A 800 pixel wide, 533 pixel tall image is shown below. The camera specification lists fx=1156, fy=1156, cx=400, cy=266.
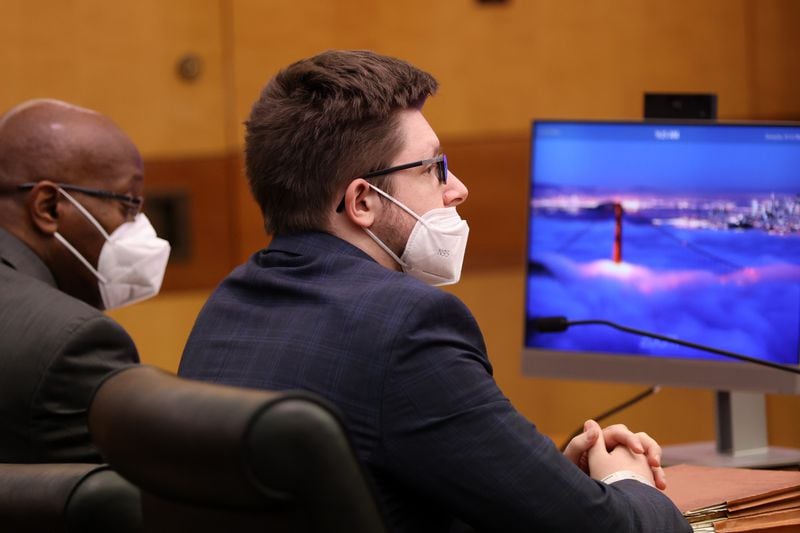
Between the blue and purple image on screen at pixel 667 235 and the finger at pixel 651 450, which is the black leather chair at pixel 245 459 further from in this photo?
the blue and purple image on screen at pixel 667 235

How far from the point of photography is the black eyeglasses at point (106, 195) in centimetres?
226

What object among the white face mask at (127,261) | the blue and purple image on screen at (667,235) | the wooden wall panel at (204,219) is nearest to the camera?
the blue and purple image on screen at (667,235)

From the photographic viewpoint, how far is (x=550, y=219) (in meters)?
2.26

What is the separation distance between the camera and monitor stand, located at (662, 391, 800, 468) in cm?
217

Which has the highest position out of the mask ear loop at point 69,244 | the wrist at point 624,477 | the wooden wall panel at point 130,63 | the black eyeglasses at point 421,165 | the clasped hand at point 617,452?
the wooden wall panel at point 130,63

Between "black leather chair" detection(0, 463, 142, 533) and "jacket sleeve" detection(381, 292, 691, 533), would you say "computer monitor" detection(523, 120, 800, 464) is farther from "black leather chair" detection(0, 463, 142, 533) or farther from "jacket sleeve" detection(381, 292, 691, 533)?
"black leather chair" detection(0, 463, 142, 533)

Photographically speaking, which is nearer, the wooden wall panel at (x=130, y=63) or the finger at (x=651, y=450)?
the finger at (x=651, y=450)

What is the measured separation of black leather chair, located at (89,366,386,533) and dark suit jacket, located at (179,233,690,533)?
0.75ft

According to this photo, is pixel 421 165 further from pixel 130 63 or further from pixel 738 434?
pixel 130 63

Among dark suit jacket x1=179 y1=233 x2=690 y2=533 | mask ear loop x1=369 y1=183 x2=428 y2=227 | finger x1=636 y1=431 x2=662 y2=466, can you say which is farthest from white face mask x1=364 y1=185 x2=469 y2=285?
finger x1=636 y1=431 x2=662 y2=466

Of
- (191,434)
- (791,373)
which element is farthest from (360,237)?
(791,373)

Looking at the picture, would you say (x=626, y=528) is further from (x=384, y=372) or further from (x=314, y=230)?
(x=314, y=230)

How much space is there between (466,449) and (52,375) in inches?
31.7

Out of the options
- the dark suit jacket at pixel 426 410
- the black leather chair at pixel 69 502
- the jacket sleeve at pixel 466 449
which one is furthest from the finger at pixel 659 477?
the black leather chair at pixel 69 502
